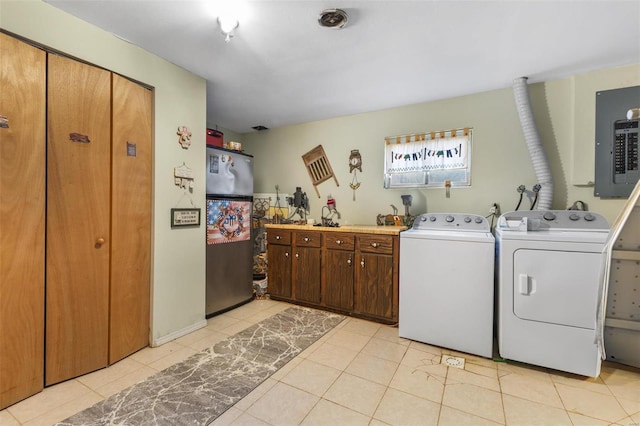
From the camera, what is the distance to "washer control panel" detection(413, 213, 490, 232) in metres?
2.64

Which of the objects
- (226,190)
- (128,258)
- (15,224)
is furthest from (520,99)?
(15,224)

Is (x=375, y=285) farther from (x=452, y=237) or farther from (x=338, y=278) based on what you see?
(x=452, y=237)

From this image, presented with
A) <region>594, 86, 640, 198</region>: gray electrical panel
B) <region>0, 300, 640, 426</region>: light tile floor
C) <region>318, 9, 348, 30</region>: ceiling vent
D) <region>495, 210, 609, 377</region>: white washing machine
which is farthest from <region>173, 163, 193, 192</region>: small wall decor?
<region>594, 86, 640, 198</region>: gray electrical panel

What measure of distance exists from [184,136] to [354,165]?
209 cm

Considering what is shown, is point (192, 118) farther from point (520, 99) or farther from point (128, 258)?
point (520, 99)

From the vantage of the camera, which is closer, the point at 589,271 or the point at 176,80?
the point at 589,271

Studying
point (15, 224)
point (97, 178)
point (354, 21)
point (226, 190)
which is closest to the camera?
point (15, 224)

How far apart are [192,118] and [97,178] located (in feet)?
3.24

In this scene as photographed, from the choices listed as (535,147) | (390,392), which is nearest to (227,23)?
(390,392)

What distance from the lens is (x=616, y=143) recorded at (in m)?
2.42

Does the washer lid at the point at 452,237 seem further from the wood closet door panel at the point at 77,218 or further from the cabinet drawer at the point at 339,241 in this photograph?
the wood closet door panel at the point at 77,218

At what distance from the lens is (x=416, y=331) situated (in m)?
2.44

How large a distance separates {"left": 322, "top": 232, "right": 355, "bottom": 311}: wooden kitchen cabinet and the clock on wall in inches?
42.2

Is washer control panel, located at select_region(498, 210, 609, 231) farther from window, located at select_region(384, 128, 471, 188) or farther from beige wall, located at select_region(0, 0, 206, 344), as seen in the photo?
beige wall, located at select_region(0, 0, 206, 344)
